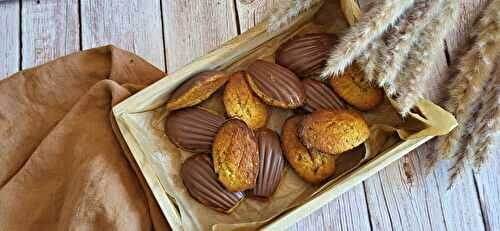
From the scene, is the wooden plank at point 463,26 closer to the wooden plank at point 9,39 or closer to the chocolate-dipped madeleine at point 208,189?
the chocolate-dipped madeleine at point 208,189

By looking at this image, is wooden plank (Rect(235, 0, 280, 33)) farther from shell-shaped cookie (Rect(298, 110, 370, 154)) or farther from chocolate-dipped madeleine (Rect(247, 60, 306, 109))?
shell-shaped cookie (Rect(298, 110, 370, 154))

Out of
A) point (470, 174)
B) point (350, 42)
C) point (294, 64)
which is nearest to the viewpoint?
point (350, 42)

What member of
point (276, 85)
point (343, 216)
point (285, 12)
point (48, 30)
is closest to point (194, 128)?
point (276, 85)

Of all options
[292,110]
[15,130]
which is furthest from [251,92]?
[15,130]

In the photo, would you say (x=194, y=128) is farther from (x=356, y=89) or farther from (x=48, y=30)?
(x=48, y=30)

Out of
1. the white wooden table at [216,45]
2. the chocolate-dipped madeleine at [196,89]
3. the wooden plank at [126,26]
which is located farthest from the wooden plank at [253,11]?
the chocolate-dipped madeleine at [196,89]

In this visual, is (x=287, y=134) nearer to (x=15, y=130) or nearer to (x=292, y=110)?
(x=292, y=110)

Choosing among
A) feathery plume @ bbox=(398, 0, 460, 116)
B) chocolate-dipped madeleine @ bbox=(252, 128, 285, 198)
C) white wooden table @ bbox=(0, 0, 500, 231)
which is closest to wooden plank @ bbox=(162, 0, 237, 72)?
white wooden table @ bbox=(0, 0, 500, 231)
